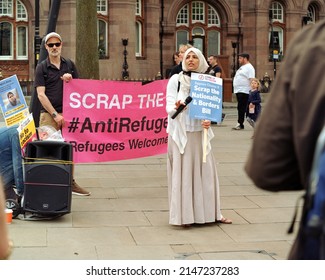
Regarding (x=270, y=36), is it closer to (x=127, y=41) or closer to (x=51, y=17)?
(x=127, y=41)

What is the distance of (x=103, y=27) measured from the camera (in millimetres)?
33844

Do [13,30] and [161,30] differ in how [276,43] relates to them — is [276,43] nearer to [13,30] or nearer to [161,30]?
[161,30]

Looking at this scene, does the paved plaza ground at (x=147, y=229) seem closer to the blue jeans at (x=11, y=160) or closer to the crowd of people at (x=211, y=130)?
the crowd of people at (x=211, y=130)

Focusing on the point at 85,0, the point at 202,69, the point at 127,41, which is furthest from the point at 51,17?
the point at 127,41

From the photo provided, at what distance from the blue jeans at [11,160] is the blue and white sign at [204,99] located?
80.1 inches

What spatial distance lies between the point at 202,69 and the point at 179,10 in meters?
29.9

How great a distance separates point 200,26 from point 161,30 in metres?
2.53

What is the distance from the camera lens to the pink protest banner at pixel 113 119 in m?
9.13

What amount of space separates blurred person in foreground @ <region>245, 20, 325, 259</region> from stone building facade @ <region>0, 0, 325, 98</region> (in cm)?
2966

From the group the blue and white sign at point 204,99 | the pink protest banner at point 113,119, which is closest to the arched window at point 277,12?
the pink protest banner at point 113,119

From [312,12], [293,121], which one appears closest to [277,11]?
[312,12]

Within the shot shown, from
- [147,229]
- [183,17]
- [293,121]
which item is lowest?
[147,229]

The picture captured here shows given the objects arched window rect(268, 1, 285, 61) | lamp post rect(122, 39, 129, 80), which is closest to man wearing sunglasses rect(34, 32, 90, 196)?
lamp post rect(122, 39, 129, 80)

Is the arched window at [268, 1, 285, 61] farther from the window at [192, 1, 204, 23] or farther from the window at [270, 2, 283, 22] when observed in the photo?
the window at [192, 1, 204, 23]
